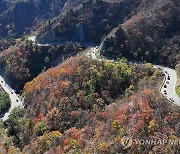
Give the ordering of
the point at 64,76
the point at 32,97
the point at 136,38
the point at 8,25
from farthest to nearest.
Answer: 1. the point at 8,25
2. the point at 136,38
3. the point at 32,97
4. the point at 64,76

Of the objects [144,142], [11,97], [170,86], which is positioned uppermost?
[144,142]

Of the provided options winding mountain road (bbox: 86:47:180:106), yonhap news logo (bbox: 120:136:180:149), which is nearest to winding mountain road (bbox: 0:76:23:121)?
winding mountain road (bbox: 86:47:180:106)

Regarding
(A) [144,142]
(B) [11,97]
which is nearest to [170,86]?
(A) [144,142]

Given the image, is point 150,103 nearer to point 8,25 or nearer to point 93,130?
point 93,130

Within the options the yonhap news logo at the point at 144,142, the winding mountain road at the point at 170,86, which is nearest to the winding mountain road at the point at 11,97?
the winding mountain road at the point at 170,86

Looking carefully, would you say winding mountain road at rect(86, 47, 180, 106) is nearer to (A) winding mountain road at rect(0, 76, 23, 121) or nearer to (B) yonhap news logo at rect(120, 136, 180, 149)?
(B) yonhap news logo at rect(120, 136, 180, 149)

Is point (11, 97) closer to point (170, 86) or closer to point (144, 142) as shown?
point (170, 86)

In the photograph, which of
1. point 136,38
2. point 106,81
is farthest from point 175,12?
point 106,81

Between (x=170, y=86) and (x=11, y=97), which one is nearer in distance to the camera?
(x=170, y=86)
